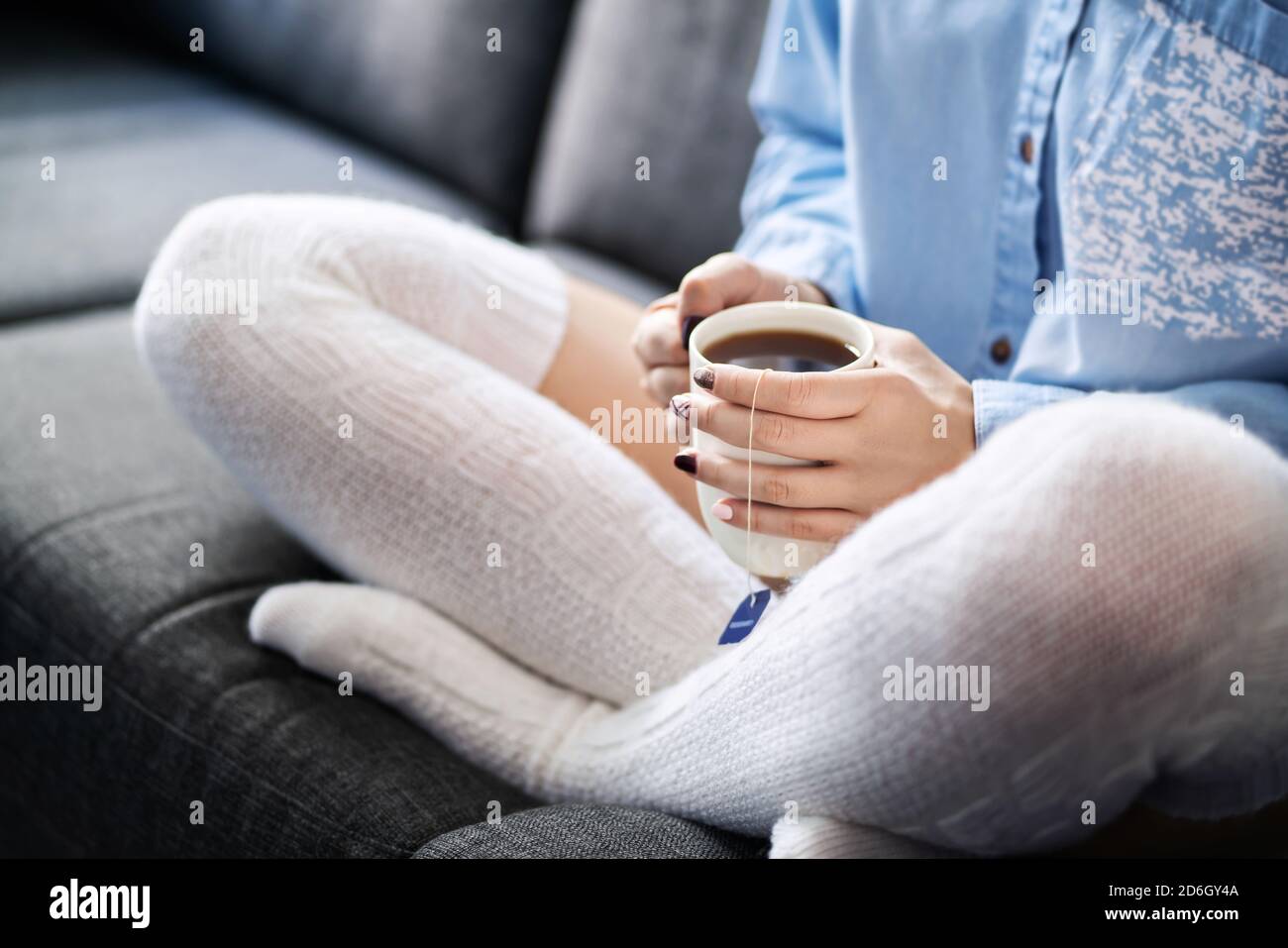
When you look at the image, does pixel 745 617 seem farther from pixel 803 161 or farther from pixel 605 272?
pixel 605 272

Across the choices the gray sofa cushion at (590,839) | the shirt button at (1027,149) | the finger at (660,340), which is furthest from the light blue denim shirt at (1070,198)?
the gray sofa cushion at (590,839)

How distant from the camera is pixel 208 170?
1.25 meters

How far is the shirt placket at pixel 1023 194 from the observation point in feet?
2.10

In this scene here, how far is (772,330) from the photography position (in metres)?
0.56

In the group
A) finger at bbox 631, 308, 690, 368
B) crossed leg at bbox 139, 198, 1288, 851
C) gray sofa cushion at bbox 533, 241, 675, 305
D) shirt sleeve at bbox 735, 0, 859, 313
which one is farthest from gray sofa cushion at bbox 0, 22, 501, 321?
finger at bbox 631, 308, 690, 368

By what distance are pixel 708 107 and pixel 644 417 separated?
0.42 m

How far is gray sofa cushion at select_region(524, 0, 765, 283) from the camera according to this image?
1050 mm

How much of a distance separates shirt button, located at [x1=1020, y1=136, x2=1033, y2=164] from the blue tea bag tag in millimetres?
269

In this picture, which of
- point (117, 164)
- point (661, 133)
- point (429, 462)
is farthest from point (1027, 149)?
point (117, 164)

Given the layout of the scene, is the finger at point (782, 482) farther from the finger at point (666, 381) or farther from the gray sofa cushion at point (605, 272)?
the gray sofa cushion at point (605, 272)

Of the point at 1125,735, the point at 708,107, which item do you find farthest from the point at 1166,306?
the point at 708,107

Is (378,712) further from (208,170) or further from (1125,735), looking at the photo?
(208,170)

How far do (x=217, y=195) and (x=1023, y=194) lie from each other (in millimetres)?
814

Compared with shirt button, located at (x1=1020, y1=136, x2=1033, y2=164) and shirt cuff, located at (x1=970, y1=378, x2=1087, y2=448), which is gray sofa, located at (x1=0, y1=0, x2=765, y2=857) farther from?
shirt button, located at (x1=1020, y1=136, x2=1033, y2=164)
